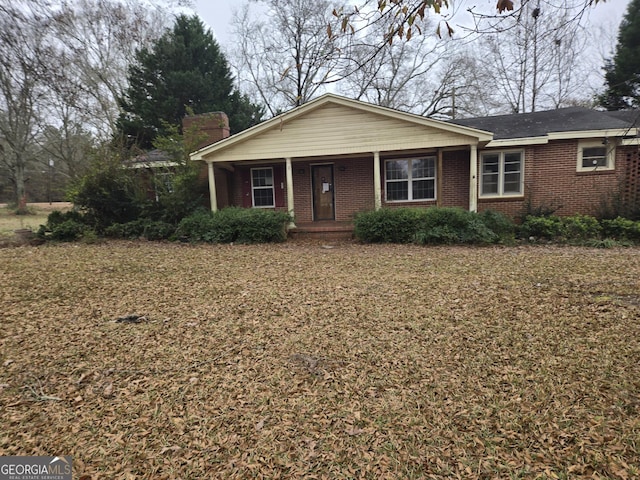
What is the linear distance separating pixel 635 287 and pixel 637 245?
540 cm

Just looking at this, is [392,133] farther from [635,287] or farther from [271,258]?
[635,287]

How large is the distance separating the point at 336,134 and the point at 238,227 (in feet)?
14.7

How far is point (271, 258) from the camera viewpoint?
8.19 meters

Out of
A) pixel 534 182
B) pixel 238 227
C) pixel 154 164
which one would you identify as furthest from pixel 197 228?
pixel 534 182

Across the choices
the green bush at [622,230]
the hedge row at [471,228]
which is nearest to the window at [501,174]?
the hedge row at [471,228]

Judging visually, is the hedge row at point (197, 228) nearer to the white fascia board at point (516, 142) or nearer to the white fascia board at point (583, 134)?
the white fascia board at point (516, 142)

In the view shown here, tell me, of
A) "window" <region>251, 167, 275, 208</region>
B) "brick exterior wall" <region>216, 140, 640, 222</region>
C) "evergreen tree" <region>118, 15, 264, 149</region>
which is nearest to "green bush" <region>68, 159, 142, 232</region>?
"window" <region>251, 167, 275, 208</region>

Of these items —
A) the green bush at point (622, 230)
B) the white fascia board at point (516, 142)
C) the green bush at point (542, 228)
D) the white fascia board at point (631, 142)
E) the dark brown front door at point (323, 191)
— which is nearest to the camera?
the green bush at point (622, 230)

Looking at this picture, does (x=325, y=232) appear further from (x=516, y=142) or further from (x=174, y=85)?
(x=174, y=85)

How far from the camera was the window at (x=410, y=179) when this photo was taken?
12.5 metres

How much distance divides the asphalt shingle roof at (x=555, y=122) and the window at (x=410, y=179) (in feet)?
8.01

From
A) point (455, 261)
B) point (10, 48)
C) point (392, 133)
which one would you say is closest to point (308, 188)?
point (392, 133)

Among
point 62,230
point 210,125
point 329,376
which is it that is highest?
point 210,125

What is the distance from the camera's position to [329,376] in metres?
3.11
